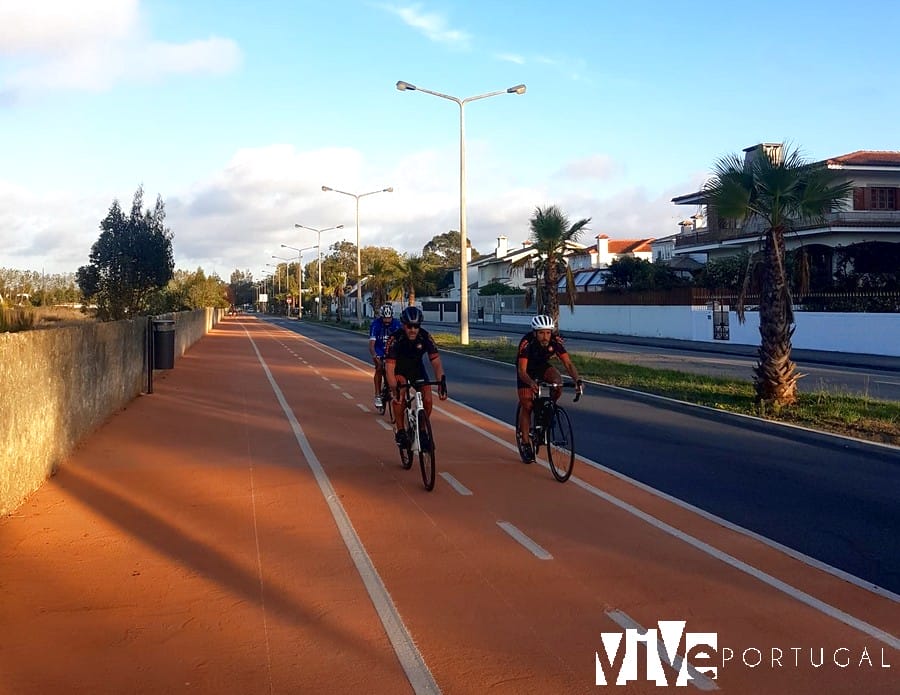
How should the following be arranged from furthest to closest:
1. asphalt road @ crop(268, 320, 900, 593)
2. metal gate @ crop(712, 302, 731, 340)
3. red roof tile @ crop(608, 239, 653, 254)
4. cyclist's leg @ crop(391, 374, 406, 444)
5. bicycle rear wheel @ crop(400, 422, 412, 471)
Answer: red roof tile @ crop(608, 239, 653, 254), metal gate @ crop(712, 302, 731, 340), bicycle rear wheel @ crop(400, 422, 412, 471), cyclist's leg @ crop(391, 374, 406, 444), asphalt road @ crop(268, 320, 900, 593)

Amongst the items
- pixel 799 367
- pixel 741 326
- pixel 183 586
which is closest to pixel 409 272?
pixel 741 326

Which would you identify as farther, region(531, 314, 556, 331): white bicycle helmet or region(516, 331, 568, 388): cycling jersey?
region(516, 331, 568, 388): cycling jersey

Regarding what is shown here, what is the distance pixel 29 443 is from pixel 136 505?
1.22 metres

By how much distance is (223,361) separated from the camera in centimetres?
2991

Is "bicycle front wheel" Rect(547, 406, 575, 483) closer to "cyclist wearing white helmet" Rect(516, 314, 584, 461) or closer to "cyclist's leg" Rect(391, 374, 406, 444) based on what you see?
"cyclist wearing white helmet" Rect(516, 314, 584, 461)

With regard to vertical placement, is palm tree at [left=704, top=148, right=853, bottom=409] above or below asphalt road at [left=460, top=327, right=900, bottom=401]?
above

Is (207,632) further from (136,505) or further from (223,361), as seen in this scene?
(223,361)

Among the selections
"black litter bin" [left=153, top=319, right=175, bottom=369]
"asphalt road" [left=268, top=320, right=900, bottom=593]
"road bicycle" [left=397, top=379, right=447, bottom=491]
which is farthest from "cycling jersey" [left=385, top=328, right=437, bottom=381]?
"black litter bin" [left=153, top=319, right=175, bottom=369]

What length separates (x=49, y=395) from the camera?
9.81 metres

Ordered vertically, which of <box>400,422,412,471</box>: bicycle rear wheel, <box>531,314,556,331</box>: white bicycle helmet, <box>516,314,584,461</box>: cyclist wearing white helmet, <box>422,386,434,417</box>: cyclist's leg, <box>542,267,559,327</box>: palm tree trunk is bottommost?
<box>400,422,412,471</box>: bicycle rear wheel

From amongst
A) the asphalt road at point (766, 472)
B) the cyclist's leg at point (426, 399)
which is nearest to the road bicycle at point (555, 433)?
the asphalt road at point (766, 472)

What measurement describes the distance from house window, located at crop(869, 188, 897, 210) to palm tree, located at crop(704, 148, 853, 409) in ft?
105

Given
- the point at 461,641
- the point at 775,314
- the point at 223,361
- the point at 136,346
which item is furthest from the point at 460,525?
the point at 223,361

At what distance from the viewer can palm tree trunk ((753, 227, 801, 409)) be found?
15.5 metres
